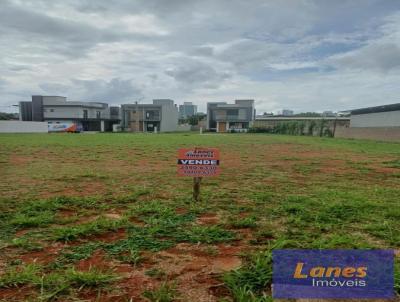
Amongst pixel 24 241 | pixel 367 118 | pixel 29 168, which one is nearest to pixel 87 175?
pixel 29 168

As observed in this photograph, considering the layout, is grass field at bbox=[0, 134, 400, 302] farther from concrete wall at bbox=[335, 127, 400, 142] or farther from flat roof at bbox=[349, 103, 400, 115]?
flat roof at bbox=[349, 103, 400, 115]

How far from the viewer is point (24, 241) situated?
3.11m

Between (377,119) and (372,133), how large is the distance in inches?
116

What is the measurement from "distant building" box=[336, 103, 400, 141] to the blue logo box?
3080cm

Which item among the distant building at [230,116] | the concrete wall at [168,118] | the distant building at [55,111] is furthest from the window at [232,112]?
the distant building at [55,111]

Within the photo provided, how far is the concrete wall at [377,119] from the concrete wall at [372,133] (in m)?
1.56

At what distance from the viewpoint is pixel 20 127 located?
147 feet

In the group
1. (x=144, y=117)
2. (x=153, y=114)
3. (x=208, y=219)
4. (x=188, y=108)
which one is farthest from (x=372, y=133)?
(x=188, y=108)

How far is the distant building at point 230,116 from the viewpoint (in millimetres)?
74125

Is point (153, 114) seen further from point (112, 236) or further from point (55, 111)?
point (112, 236)

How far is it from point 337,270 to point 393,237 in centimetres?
243

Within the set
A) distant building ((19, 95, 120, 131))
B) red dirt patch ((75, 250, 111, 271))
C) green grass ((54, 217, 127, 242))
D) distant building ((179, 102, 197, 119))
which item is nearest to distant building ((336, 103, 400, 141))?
green grass ((54, 217, 127, 242))

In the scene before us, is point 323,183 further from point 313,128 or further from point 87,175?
point 313,128

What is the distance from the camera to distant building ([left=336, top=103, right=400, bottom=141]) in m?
29.0
